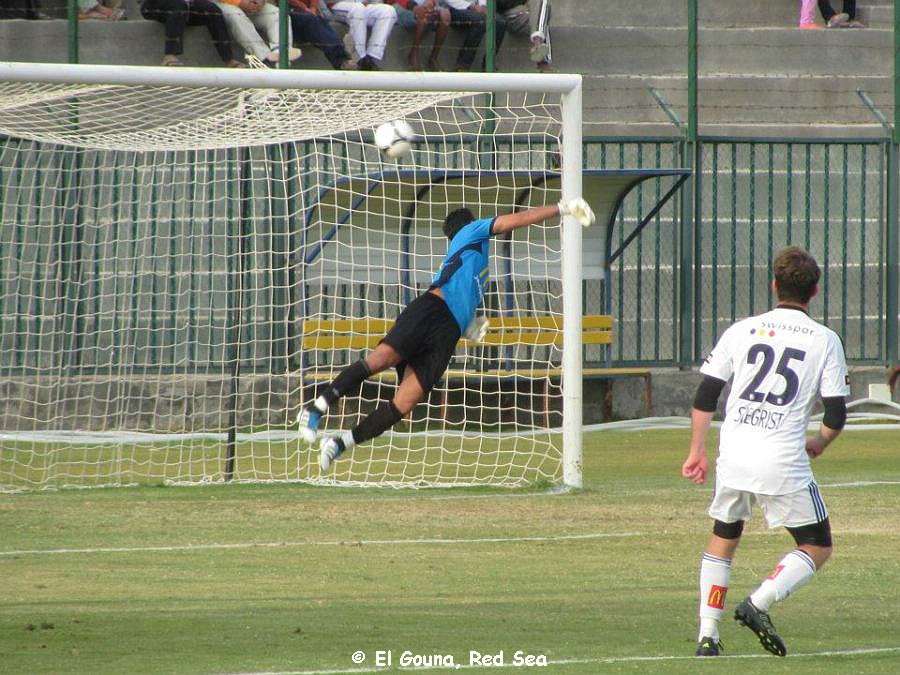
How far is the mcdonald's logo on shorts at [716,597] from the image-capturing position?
17.2 feet

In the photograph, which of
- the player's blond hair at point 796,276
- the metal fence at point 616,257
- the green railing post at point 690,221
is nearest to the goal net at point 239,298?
the metal fence at point 616,257

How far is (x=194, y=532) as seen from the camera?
27.9 ft

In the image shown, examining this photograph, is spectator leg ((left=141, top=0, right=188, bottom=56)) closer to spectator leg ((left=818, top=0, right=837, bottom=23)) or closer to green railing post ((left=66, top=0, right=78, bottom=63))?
green railing post ((left=66, top=0, right=78, bottom=63))

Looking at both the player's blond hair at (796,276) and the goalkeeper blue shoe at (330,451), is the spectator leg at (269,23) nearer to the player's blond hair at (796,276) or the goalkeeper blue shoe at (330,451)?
the goalkeeper blue shoe at (330,451)

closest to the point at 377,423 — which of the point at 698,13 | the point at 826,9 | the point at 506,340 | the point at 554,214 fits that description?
the point at 554,214

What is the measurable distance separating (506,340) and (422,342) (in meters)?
5.24

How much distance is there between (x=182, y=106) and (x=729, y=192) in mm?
6927

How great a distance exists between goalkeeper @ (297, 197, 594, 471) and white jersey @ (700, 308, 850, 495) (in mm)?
3827

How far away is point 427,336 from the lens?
9.23 m

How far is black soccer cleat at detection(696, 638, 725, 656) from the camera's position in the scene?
5.18 m

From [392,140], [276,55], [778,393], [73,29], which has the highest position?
[73,29]

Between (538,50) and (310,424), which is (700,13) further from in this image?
(310,424)

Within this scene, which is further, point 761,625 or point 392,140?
point 392,140

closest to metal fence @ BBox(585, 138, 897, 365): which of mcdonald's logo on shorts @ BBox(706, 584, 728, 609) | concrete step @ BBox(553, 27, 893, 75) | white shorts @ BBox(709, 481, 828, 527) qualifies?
concrete step @ BBox(553, 27, 893, 75)
